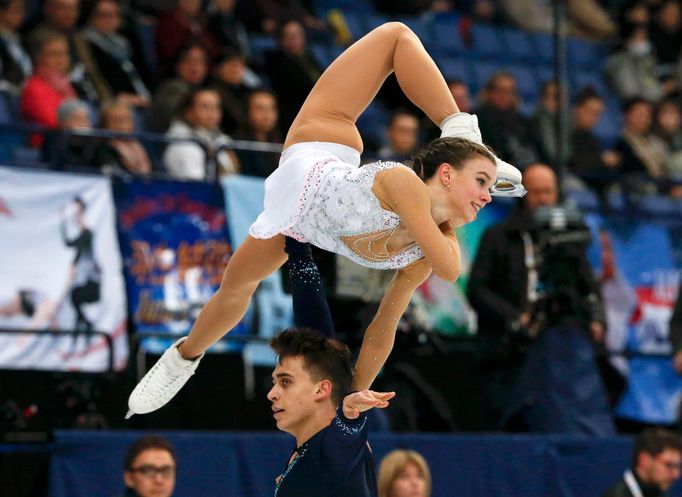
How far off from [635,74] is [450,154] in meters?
8.35

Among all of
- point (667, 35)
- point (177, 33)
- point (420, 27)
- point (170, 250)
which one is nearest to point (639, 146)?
point (420, 27)

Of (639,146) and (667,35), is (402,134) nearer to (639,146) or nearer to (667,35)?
(639,146)

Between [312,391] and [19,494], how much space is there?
254 centimetres

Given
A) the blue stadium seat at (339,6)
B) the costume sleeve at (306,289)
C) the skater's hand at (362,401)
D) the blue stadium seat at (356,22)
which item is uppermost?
the blue stadium seat at (339,6)

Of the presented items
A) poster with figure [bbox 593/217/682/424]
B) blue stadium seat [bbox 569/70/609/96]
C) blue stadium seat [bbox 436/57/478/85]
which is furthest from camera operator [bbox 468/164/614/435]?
blue stadium seat [bbox 569/70/609/96]

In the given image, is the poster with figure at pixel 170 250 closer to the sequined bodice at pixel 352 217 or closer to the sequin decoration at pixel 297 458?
the sequined bodice at pixel 352 217

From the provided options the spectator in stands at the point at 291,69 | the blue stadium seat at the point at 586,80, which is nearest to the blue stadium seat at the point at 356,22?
the spectator in stands at the point at 291,69

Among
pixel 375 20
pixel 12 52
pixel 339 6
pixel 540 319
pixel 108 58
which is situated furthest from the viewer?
pixel 339 6

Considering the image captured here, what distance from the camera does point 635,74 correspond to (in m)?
12.0

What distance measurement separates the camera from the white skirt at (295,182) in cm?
426

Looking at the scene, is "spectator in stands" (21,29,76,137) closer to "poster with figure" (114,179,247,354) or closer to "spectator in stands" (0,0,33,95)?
"spectator in stands" (0,0,33,95)

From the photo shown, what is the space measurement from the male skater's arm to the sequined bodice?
0.07 metres

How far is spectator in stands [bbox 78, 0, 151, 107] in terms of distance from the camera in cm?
843

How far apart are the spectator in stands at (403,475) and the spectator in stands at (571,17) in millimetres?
7088
